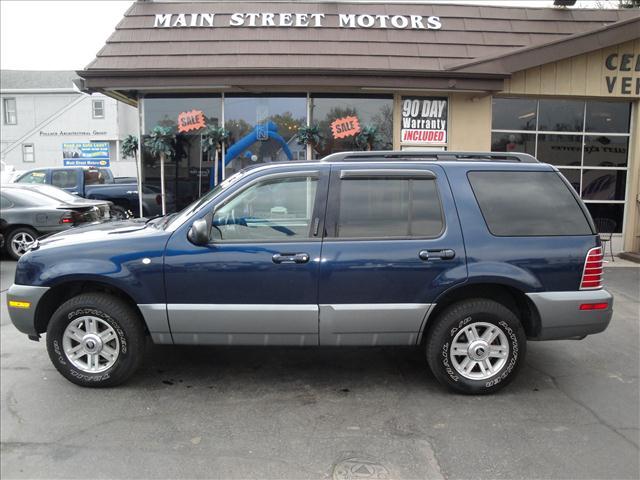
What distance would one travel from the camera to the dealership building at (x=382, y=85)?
365 inches

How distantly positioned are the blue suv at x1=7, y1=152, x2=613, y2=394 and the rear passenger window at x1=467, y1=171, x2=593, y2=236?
0.4 inches

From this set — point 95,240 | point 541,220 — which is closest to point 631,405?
point 541,220

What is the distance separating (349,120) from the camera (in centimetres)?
987

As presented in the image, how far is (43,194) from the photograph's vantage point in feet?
35.6

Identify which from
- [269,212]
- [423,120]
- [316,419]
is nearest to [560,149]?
[423,120]

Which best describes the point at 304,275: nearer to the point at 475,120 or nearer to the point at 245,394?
the point at 245,394

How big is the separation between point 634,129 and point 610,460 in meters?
9.28

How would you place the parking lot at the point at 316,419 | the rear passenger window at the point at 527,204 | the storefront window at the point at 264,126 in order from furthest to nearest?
the storefront window at the point at 264,126 → the rear passenger window at the point at 527,204 → the parking lot at the point at 316,419

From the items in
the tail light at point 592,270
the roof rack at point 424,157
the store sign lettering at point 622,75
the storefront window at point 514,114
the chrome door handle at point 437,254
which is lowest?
the tail light at point 592,270

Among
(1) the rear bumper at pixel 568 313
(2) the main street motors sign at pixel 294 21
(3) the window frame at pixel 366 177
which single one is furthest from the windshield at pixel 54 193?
(1) the rear bumper at pixel 568 313

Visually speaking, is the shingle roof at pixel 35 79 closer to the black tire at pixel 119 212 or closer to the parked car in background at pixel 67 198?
the black tire at pixel 119 212

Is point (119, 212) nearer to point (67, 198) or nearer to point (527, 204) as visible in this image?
point (67, 198)

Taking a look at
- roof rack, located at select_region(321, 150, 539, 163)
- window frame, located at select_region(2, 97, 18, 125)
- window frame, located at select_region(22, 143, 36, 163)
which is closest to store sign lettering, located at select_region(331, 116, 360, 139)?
roof rack, located at select_region(321, 150, 539, 163)

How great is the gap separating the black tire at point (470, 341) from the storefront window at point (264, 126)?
6.49m
